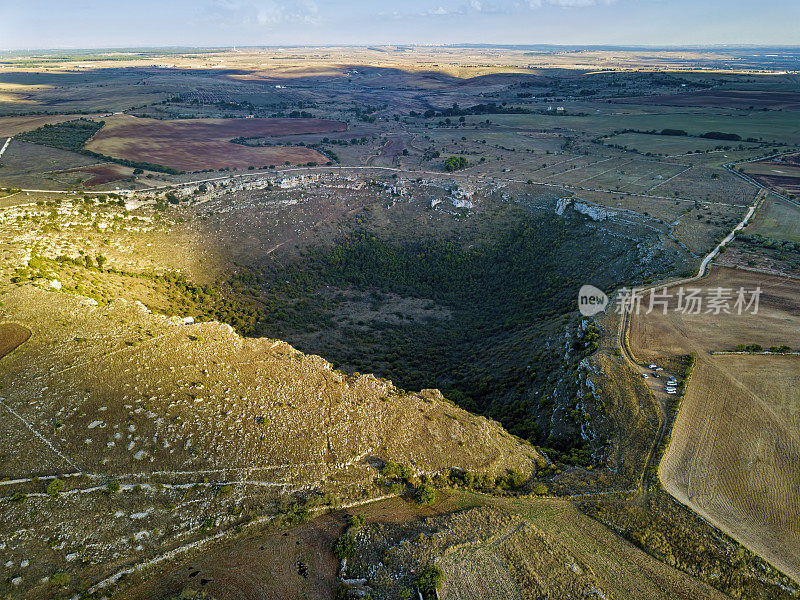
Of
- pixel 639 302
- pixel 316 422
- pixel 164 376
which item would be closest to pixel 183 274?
pixel 164 376

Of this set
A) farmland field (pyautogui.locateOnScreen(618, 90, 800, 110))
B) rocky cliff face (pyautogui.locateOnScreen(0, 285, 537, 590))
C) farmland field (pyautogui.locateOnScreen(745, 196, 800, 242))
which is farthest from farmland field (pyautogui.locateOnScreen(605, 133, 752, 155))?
rocky cliff face (pyautogui.locateOnScreen(0, 285, 537, 590))

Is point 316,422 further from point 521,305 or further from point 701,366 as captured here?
point 521,305

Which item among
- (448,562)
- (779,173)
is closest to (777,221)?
(779,173)

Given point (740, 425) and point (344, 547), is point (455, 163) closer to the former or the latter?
point (740, 425)

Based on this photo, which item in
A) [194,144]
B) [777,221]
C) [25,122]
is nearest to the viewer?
[777,221]

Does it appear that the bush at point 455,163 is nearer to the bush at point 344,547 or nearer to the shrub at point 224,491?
the shrub at point 224,491

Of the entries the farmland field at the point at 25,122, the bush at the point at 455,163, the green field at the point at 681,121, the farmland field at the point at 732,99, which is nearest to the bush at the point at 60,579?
the bush at the point at 455,163

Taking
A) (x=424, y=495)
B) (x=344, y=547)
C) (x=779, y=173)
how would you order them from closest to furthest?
(x=344, y=547) → (x=424, y=495) → (x=779, y=173)
